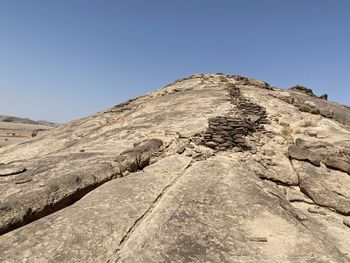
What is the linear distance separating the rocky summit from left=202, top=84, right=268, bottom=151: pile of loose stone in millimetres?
46

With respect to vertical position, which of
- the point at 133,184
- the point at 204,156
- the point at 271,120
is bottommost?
the point at 133,184

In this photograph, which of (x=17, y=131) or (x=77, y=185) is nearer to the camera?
(x=77, y=185)

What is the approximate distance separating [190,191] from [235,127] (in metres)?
Answer: 4.83

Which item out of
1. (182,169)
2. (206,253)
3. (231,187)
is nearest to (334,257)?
(206,253)

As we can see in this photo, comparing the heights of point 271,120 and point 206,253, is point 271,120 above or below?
above

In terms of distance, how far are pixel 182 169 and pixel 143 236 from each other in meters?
3.76

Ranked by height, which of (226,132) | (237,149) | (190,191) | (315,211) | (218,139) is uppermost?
(226,132)

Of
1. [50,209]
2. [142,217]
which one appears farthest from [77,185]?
[142,217]

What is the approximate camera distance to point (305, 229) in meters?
7.62

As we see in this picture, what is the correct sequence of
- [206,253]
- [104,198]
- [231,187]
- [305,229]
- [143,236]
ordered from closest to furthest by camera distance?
[206,253], [143,236], [305,229], [104,198], [231,187]

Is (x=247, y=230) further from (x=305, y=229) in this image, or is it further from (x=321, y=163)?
(x=321, y=163)

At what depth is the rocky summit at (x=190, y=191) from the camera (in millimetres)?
6826

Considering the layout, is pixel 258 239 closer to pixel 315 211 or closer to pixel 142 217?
pixel 142 217

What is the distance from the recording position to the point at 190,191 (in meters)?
8.88
